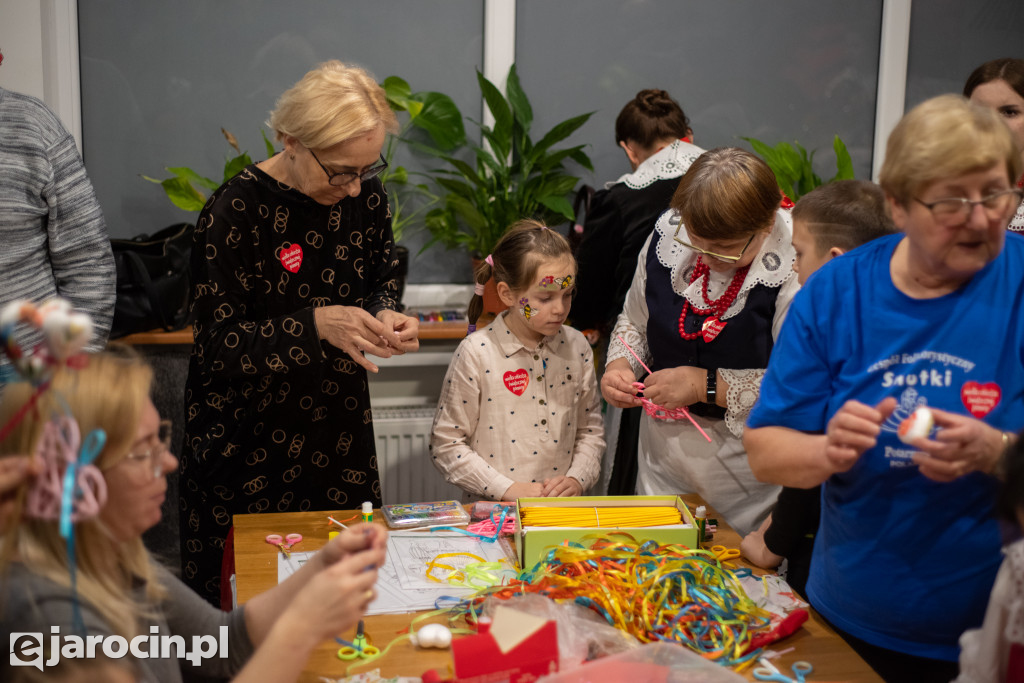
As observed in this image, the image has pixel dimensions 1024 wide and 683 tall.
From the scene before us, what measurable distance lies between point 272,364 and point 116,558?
0.91m

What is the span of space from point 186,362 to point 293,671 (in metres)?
2.43

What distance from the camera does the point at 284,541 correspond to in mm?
1887

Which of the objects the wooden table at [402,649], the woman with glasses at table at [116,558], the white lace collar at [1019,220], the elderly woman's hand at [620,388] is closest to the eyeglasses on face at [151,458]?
the woman with glasses at table at [116,558]

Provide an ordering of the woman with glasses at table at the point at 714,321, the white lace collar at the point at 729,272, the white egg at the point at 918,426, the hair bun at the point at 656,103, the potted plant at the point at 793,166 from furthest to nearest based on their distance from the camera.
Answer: the potted plant at the point at 793,166, the hair bun at the point at 656,103, the white lace collar at the point at 729,272, the woman with glasses at table at the point at 714,321, the white egg at the point at 918,426

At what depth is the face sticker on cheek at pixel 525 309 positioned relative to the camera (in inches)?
93.6

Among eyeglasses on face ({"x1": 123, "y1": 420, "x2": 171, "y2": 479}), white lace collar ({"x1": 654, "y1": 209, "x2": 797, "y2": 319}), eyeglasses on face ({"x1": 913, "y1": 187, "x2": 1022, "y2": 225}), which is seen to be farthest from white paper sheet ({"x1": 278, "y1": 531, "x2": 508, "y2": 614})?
eyeglasses on face ({"x1": 913, "y1": 187, "x2": 1022, "y2": 225})

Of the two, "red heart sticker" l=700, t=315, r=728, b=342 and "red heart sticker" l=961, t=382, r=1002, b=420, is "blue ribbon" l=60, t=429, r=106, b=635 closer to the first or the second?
"red heart sticker" l=961, t=382, r=1002, b=420

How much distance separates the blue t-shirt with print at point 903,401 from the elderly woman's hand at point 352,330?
0.92m

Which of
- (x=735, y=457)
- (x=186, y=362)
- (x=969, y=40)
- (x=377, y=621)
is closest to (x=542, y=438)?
(x=735, y=457)

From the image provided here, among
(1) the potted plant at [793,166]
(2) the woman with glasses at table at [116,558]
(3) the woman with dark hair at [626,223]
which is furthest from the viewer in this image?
(1) the potted plant at [793,166]

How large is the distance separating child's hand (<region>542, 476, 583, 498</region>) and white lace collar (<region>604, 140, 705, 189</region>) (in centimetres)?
109

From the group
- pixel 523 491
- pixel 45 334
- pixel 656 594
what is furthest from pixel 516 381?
pixel 45 334

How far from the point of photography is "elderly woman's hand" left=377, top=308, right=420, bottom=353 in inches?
82.3

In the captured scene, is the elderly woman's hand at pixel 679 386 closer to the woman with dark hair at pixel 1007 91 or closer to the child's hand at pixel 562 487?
the child's hand at pixel 562 487
